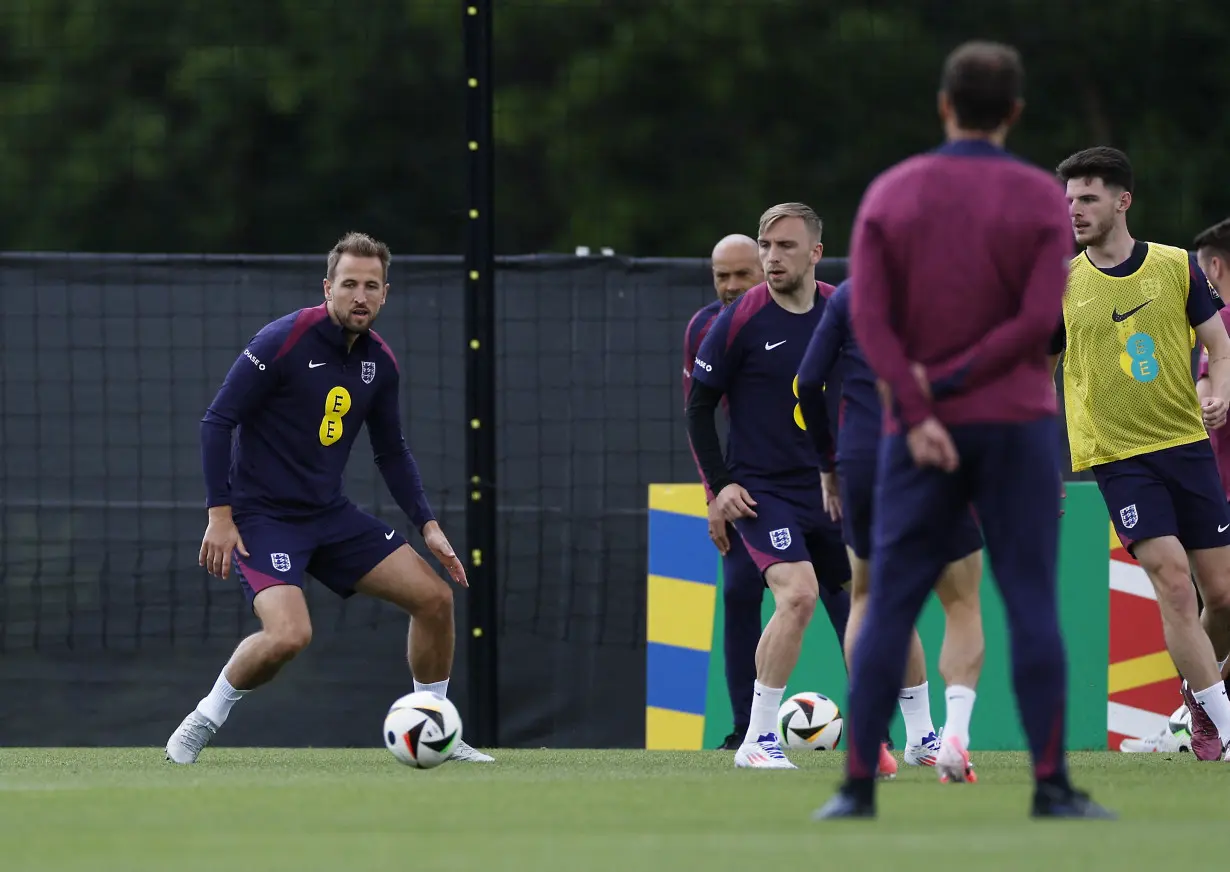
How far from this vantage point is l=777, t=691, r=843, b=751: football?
26.2 ft

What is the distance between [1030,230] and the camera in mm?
5082

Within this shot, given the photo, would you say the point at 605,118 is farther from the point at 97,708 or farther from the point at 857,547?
the point at 857,547

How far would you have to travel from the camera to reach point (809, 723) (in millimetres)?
8000

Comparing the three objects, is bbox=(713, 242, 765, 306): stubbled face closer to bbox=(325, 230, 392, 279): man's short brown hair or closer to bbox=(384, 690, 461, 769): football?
bbox=(325, 230, 392, 279): man's short brown hair

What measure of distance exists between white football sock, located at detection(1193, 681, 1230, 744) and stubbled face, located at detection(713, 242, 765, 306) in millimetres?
2536

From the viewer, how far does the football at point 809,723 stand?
800 centimetres

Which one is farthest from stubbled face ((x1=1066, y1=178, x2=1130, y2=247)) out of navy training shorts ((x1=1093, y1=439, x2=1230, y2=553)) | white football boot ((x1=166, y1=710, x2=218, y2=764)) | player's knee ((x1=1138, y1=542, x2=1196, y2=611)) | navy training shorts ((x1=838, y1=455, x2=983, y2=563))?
white football boot ((x1=166, y1=710, x2=218, y2=764))

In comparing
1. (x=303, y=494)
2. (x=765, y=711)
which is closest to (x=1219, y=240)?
(x=765, y=711)

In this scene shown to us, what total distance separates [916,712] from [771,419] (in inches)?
48.8

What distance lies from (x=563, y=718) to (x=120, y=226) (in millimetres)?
8078

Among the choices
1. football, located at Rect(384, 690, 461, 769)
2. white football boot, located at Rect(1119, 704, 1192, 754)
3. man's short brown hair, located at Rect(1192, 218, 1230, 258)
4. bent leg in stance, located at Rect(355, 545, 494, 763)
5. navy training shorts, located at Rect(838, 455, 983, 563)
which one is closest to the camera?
navy training shorts, located at Rect(838, 455, 983, 563)

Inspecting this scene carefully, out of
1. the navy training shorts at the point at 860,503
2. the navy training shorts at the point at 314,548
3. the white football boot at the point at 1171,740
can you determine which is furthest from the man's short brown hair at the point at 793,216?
the white football boot at the point at 1171,740

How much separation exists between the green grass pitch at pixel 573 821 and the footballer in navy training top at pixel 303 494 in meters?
0.51

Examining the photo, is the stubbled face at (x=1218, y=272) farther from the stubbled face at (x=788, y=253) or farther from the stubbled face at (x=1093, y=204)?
the stubbled face at (x=788, y=253)
